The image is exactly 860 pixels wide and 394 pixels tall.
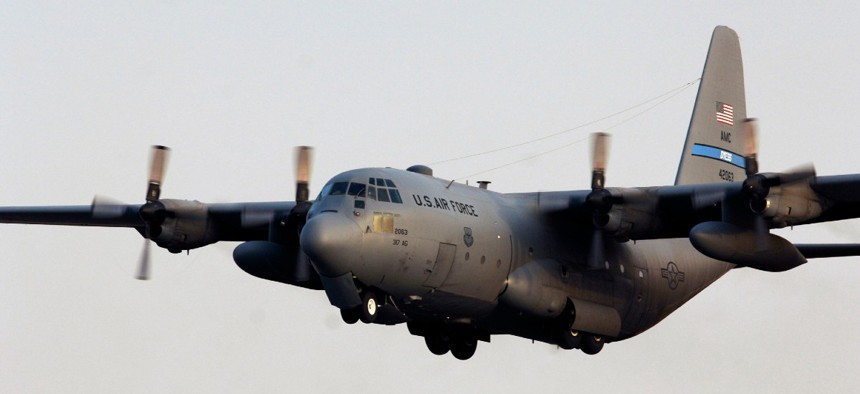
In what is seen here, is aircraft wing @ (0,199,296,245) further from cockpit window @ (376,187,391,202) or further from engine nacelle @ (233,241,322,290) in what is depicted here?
cockpit window @ (376,187,391,202)

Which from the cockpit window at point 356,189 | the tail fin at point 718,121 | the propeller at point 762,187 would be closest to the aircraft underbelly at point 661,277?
the tail fin at point 718,121

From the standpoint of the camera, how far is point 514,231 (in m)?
26.0

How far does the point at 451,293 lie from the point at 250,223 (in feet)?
17.4

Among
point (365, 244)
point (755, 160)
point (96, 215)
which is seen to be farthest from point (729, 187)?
point (96, 215)

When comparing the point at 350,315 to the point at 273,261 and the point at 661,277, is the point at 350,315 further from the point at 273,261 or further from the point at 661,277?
the point at 661,277

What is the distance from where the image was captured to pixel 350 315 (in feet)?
77.4

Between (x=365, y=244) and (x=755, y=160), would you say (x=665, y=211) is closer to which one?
(x=755, y=160)

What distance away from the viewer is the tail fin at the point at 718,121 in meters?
33.2

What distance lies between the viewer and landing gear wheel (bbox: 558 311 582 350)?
26.2 metres

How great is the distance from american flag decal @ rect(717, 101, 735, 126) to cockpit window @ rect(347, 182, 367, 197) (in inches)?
542

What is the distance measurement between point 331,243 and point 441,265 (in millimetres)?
2627

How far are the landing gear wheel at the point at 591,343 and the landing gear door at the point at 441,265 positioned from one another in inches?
166

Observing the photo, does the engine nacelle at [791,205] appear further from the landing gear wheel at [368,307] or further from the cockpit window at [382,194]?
the landing gear wheel at [368,307]

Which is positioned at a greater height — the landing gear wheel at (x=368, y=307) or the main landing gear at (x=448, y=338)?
the landing gear wheel at (x=368, y=307)
